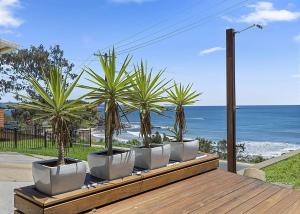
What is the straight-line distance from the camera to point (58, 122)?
9.23ft

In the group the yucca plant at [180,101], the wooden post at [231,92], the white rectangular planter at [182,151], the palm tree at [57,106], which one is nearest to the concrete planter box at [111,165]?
the palm tree at [57,106]

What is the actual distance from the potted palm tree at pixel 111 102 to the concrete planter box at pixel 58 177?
36 cm

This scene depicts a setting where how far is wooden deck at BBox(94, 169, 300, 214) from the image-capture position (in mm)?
3078

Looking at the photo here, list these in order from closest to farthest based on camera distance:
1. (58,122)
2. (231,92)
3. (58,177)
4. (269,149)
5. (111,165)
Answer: (58,177)
(58,122)
(111,165)
(231,92)
(269,149)

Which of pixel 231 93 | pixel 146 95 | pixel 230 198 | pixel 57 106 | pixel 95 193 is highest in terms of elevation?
pixel 231 93

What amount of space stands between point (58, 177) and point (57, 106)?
608 millimetres

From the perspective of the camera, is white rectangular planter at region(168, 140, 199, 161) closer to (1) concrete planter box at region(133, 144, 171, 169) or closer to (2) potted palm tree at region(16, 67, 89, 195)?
(1) concrete planter box at region(133, 144, 171, 169)

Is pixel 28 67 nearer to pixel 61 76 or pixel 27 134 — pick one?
pixel 27 134

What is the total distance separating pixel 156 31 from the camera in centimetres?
1791

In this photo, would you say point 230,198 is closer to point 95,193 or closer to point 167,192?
point 167,192

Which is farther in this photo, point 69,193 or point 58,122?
point 58,122

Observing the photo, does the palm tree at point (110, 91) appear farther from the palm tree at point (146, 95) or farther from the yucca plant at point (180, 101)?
the yucca plant at point (180, 101)

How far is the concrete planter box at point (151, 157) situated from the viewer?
3.62 meters

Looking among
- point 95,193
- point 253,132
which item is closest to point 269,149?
point 253,132
